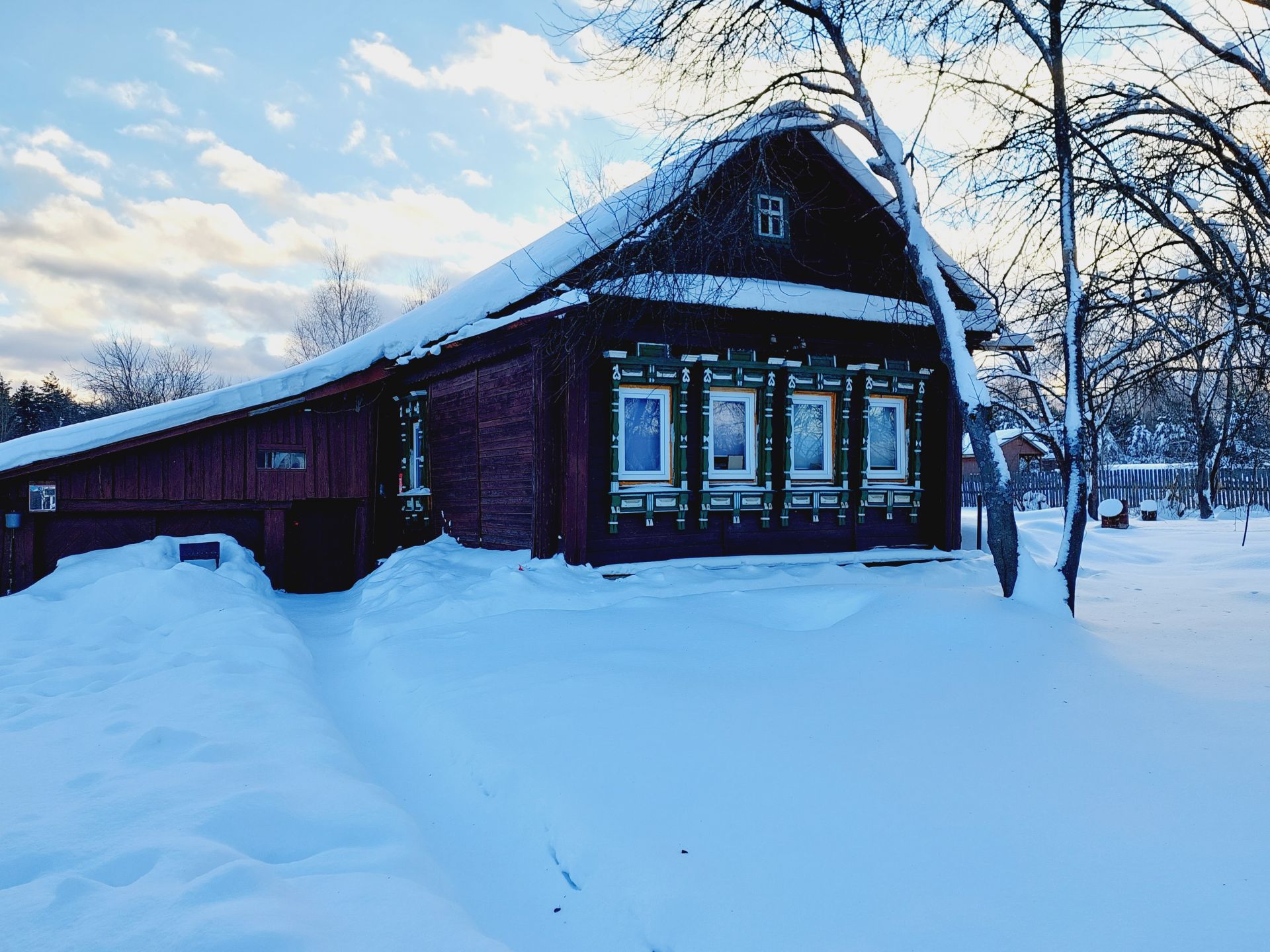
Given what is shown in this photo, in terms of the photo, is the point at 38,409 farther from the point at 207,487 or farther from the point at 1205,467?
the point at 1205,467

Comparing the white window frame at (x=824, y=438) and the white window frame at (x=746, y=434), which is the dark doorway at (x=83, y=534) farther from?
the white window frame at (x=824, y=438)

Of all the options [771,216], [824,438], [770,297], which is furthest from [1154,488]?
[770,297]

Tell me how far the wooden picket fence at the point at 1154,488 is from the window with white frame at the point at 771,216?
11.6 metres

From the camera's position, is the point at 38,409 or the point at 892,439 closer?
the point at 892,439

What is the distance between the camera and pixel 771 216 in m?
10.8

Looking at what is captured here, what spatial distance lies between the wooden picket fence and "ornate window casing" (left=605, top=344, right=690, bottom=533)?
41.5 feet

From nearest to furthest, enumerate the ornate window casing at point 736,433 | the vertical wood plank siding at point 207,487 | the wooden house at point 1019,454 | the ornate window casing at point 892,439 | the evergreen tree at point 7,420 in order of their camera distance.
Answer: the vertical wood plank siding at point 207,487 → the ornate window casing at point 736,433 → the ornate window casing at point 892,439 → the evergreen tree at point 7,420 → the wooden house at point 1019,454

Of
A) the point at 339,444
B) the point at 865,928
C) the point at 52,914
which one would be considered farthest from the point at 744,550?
A: the point at 52,914

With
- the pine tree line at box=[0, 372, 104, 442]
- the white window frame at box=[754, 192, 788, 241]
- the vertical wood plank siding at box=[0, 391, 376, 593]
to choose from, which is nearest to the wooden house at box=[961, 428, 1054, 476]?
the white window frame at box=[754, 192, 788, 241]

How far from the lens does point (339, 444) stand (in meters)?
11.7

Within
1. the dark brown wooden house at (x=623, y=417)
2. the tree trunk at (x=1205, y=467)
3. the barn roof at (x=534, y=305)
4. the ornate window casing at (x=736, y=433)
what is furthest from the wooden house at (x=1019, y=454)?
the ornate window casing at (x=736, y=433)

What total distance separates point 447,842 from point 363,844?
428 millimetres

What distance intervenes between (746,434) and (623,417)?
183cm

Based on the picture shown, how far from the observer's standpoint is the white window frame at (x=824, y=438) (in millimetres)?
10742
